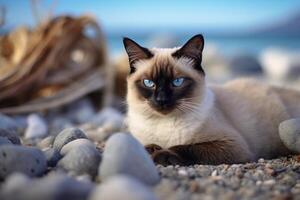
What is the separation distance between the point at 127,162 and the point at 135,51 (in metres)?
1.10

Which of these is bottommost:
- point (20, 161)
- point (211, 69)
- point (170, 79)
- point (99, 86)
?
point (211, 69)

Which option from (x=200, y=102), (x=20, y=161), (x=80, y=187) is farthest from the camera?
(x=200, y=102)

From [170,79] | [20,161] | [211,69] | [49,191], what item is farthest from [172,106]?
[211,69]

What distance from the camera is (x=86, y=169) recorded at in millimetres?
2006

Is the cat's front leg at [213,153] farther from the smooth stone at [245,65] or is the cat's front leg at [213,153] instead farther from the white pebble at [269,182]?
the smooth stone at [245,65]

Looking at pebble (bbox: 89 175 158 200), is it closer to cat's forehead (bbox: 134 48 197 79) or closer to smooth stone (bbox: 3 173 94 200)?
smooth stone (bbox: 3 173 94 200)

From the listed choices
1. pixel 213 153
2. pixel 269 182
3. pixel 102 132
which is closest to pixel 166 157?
pixel 213 153

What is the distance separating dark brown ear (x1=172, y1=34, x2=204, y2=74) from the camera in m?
2.67

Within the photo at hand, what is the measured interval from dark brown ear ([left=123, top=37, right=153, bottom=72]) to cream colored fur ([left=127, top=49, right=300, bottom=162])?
41 millimetres

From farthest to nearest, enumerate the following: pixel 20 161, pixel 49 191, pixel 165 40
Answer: pixel 165 40 < pixel 20 161 < pixel 49 191

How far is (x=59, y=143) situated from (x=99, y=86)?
243cm

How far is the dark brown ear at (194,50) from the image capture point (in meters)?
2.67

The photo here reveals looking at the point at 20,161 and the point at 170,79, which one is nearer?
the point at 20,161

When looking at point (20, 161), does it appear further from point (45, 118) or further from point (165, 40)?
point (165, 40)
